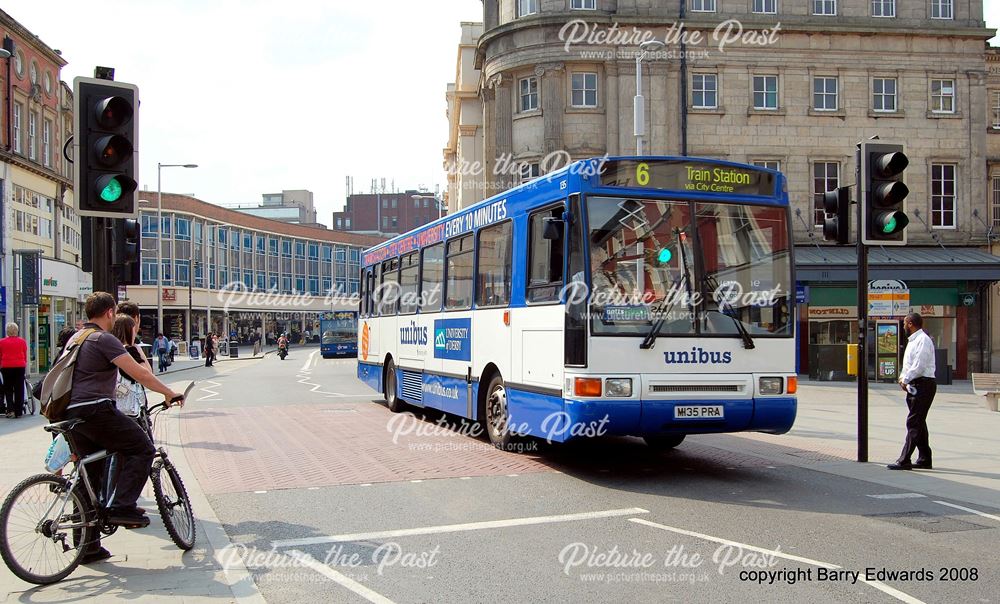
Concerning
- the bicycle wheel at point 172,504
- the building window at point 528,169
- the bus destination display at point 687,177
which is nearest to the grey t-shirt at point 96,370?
the bicycle wheel at point 172,504

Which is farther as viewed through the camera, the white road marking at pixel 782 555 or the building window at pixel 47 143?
the building window at pixel 47 143

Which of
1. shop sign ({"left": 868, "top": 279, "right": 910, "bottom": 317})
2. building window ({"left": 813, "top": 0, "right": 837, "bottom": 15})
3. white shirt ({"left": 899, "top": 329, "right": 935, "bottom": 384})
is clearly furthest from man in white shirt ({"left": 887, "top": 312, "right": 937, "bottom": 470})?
building window ({"left": 813, "top": 0, "right": 837, "bottom": 15})

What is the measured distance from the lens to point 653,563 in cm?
634

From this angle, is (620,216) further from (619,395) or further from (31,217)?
(31,217)

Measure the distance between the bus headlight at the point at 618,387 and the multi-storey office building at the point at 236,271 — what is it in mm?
57718

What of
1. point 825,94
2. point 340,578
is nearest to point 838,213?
point 340,578

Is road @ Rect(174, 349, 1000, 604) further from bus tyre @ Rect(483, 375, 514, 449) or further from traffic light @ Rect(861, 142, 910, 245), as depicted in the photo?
traffic light @ Rect(861, 142, 910, 245)

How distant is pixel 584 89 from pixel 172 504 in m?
29.1

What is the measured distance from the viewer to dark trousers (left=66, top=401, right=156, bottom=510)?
6.16m

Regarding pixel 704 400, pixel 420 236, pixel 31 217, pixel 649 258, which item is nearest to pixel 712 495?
pixel 704 400

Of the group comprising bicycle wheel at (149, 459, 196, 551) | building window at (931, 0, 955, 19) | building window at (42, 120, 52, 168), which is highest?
building window at (931, 0, 955, 19)

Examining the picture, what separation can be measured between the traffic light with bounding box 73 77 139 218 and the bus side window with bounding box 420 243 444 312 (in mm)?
6841

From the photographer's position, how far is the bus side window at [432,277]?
14.4 meters

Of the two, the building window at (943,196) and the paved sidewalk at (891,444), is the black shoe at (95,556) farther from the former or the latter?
the building window at (943,196)
